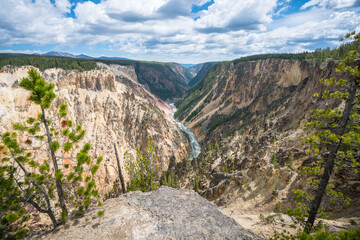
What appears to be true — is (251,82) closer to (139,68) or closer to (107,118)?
(107,118)

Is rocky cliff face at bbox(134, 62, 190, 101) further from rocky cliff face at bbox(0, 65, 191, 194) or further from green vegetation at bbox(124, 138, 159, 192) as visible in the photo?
green vegetation at bbox(124, 138, 159, 192)

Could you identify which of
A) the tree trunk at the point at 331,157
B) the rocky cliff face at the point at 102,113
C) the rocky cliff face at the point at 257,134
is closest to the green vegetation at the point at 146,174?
the tree trunk at the point at 331,157

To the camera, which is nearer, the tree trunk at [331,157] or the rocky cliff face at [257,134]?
the tree trunk at [331,157]

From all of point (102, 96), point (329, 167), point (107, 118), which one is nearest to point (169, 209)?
point (329, 167)

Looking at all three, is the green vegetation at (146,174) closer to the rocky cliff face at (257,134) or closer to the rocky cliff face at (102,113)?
the rocky cliff face at (257,134)

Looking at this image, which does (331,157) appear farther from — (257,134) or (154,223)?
(257,134)

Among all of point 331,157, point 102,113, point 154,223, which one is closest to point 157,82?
point 102,113
